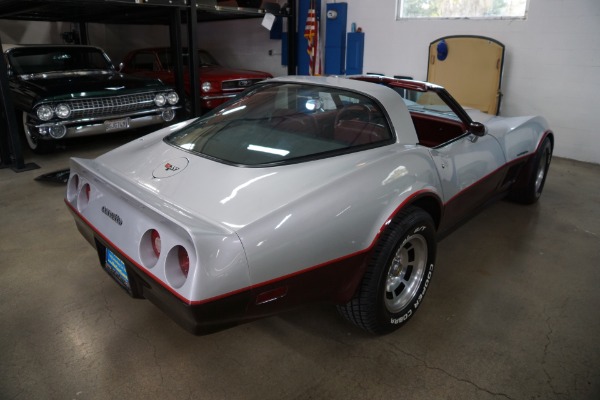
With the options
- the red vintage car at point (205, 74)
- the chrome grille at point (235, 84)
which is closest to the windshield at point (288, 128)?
the red vintage car at point (205, 74)

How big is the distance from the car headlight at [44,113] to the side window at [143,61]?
11.0ft

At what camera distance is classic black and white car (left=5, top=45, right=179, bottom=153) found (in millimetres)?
5258

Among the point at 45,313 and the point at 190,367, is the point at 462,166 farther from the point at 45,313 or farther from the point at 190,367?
the point at 45,313

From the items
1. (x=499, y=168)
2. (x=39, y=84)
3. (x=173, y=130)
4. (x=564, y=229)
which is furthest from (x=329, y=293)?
(x=39, y=84)

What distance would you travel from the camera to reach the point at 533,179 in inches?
156

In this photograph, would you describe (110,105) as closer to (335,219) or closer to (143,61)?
(143,61)

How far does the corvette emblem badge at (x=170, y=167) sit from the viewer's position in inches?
83.7

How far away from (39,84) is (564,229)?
6.03 m

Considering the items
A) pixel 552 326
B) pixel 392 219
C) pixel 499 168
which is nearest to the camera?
pixel 392 219

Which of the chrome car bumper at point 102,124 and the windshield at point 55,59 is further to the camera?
the windshield at point 55,59

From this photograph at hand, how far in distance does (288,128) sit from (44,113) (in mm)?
4024

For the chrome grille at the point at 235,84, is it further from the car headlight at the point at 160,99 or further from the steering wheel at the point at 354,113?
the steering wheel at the point at 354,113

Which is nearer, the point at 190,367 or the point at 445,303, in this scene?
the point at 190,367

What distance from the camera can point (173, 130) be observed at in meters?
2.79
